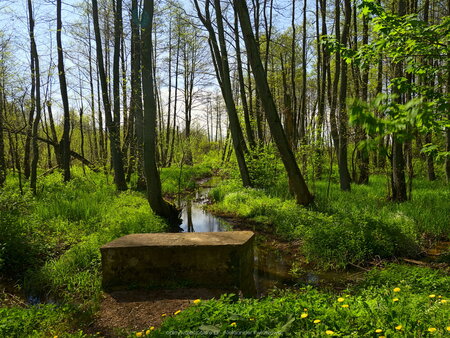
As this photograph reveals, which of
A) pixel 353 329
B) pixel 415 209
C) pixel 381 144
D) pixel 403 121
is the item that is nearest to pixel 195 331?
pixel 353 329

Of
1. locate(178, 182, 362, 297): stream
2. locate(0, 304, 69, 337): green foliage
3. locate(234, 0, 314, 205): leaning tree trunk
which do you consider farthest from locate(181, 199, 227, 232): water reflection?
locate(0, 304, 69, 337): green foliage

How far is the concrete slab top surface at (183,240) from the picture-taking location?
464 cm

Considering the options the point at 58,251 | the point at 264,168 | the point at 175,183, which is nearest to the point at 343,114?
the point at 264,168

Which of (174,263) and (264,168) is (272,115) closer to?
(264,168)

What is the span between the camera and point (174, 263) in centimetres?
468

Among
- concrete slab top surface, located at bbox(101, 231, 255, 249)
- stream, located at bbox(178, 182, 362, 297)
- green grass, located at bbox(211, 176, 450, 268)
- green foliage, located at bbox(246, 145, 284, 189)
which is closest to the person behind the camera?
concrete slab top surface, located at bbox(101, 231, 255, 249)

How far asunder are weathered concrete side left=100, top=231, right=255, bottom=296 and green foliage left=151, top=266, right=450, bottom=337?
1.50 m

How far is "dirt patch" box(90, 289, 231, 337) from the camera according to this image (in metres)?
3.63

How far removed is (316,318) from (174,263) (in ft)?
8.35

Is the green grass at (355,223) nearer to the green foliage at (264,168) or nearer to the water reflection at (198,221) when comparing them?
the water reflection at (198,221)

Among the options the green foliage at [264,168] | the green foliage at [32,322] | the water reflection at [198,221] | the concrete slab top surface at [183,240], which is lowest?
the water reflection at [198,221]

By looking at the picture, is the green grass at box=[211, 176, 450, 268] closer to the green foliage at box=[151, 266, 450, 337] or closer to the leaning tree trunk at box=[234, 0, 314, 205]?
the leaning tree trunk at box=[234, 0, 314, 205]

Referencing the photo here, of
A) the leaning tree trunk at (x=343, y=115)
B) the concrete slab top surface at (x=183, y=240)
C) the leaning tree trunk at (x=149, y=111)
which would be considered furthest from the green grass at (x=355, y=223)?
the leaning tree trunk at (x=149, y=111)

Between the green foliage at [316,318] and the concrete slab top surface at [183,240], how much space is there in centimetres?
164
